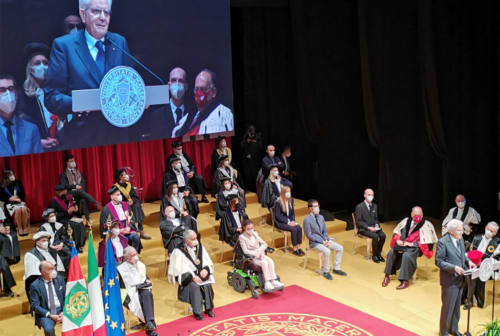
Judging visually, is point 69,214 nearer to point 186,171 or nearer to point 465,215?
point 186,171

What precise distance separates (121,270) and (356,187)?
639 cm

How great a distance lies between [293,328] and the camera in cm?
955

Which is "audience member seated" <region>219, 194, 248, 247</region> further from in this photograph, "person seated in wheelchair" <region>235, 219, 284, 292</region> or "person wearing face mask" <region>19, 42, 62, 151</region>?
"person wearing face mask" <region>19, 42, 62, 151</region>

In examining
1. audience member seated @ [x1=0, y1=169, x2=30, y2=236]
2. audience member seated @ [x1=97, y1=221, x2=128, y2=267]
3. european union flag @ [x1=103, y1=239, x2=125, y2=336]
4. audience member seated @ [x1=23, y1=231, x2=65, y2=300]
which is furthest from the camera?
audience member seated @ [x1=0, y1=169, x2=30, y2=236]

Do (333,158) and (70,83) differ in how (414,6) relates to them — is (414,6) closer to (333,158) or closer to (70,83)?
(333,158)

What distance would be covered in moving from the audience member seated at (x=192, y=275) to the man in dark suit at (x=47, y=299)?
1.54m

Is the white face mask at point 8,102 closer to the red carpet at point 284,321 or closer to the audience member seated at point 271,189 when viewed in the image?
the red carpet at point 284,321

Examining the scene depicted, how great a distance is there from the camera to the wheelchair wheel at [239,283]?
10.7m

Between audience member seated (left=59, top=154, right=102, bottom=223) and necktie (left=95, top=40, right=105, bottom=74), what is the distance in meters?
1.52

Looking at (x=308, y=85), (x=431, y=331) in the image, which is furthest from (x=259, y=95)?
(x=431, y=331)

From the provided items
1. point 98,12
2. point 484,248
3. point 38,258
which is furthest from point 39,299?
point 484,248

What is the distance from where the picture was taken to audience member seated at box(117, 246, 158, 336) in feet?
31.0

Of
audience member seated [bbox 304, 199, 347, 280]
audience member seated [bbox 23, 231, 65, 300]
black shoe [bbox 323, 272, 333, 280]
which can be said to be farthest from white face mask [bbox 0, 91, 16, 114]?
black shoe [bbox 323, 272, 333, 280]

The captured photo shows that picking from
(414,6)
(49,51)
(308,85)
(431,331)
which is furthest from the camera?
(308,85)
